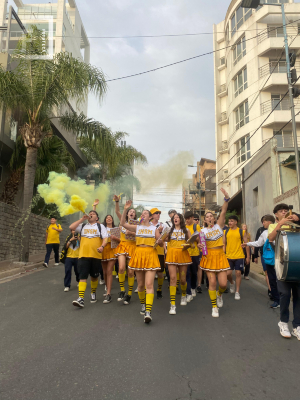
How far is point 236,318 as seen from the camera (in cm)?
575

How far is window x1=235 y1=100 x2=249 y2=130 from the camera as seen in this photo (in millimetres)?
28781

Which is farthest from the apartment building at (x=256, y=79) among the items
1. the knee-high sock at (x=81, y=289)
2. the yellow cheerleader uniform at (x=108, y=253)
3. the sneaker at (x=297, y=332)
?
the sneaker at (x=297, y=332)

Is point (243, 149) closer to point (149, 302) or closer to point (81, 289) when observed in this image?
point (81, 289)

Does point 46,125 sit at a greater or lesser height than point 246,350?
greater

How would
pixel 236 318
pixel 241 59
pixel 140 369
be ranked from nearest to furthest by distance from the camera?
pixel 140 369 < pixel 236 318 < pixel 241 59

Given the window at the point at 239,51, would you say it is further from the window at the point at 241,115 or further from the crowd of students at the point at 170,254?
the crowd of students at the point at 170,254

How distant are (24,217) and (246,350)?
384 inches

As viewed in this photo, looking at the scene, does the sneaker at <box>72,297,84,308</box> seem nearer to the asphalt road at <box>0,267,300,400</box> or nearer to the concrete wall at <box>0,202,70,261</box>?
the asphalt road at <box>0,267,300,400</box>

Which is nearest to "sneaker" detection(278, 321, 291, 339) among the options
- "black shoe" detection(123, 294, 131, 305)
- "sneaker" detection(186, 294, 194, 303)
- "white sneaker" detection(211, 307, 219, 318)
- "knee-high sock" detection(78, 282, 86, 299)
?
"white sneaker" detection(211, 307, 219, 318)

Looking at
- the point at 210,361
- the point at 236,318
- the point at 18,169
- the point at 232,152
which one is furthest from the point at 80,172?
the point at 210,361

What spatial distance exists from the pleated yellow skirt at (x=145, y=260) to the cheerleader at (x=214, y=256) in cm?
97

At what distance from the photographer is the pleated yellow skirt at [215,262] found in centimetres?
607

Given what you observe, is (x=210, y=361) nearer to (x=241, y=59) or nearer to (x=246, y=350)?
(x=246, y=350)

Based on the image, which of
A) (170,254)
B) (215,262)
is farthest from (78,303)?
(215,262)
